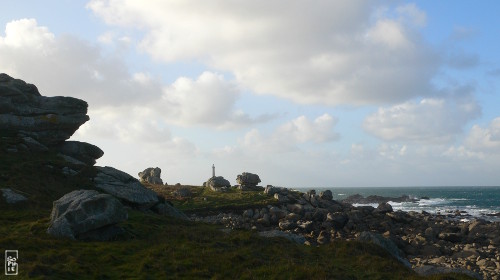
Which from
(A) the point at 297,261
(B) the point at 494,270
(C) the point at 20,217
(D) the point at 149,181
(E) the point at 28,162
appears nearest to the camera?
(A) the point at 297,261

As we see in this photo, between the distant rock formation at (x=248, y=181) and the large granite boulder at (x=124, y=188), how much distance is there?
3480cm

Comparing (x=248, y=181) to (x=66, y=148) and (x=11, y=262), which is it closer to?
(x=66, y=148)

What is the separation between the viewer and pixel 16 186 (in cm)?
3381

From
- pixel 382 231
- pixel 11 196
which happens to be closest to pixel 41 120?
pixel 11 196

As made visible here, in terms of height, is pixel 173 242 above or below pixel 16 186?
below

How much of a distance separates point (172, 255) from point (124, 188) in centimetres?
2058

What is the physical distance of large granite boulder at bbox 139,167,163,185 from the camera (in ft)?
298

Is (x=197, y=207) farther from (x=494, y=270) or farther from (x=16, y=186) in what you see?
(x=494, y=270)

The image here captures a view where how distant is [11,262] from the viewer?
1761 centimetres

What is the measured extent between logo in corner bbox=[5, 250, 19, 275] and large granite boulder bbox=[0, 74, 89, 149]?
97.4 feet

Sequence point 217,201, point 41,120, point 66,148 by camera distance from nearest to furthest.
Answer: point 41,120 < point 66,148 < point 217,201

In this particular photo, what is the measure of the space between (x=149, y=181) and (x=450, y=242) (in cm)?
6423

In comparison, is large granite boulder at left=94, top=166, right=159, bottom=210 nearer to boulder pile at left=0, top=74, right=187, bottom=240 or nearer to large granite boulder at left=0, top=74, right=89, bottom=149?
boulder pile at left=0, top=74, right=187, bottom=240

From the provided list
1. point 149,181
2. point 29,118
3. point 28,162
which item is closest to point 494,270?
point 28,162
